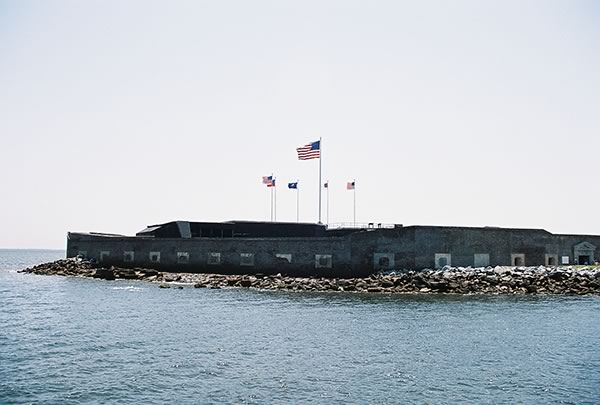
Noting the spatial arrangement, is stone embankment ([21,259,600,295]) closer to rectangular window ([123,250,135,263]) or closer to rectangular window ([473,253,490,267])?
rectangular window ([473,253,490,267])

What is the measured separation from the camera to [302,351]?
75.4ft

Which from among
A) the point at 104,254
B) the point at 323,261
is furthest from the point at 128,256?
the point at 323,261

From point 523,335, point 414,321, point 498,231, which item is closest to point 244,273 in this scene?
point 498,231

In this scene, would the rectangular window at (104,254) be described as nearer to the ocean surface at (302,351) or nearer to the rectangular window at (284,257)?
the rectangular window at (284,257)

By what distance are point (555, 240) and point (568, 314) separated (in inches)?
927

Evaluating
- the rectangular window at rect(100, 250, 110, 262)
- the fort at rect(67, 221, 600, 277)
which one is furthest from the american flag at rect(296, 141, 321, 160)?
the rectangular window at rect(100, 250, 110, 262)

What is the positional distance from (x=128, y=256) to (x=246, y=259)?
16.1m

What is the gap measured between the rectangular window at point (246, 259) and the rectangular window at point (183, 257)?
6.60 meters

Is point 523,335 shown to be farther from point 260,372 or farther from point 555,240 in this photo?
point 555,240

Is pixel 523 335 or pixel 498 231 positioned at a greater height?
pixel 498 231

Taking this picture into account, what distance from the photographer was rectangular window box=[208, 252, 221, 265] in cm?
5626

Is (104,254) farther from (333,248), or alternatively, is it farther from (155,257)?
(333,248)

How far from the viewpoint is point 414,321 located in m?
30.2

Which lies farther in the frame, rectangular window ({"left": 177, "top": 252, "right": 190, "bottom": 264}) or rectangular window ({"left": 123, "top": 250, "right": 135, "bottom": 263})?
rectangular window ({"left": 123, "top": 250, "right": 135, "bottom": 263})
